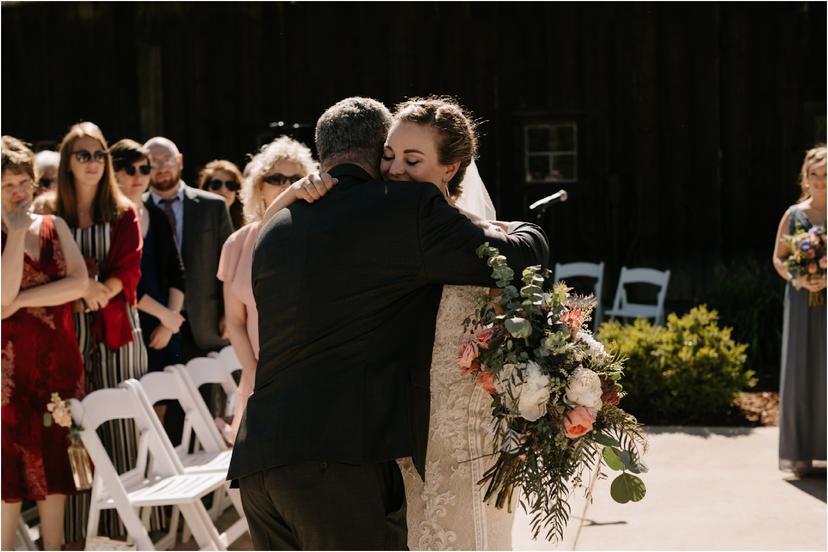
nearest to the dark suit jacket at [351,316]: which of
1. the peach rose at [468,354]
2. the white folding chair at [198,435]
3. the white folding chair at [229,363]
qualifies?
the peach rose at [468,354]

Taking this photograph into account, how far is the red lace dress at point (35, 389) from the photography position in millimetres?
5398

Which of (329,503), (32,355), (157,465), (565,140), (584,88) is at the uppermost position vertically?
(584,88)

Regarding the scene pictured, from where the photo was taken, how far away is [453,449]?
3322 millimetres

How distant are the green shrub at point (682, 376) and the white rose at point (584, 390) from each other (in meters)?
5.76

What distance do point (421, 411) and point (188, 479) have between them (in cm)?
253

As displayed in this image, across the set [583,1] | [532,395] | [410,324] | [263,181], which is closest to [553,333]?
[532,395]

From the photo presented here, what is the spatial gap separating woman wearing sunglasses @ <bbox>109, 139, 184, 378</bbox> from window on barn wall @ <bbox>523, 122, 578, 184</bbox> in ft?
22.9

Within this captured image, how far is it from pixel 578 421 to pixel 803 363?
462 centimetres

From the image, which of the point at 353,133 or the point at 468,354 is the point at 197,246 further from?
the point at 468,354

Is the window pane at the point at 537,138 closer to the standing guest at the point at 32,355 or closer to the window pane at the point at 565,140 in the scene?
the window pane at the point at 565,140

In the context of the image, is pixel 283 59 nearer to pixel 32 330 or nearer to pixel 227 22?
pixel 227 22

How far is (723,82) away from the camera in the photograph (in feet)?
41.9

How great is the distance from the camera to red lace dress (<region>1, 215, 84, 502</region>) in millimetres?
5398

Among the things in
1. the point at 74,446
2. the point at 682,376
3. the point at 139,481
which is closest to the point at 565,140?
the point at 682,376
